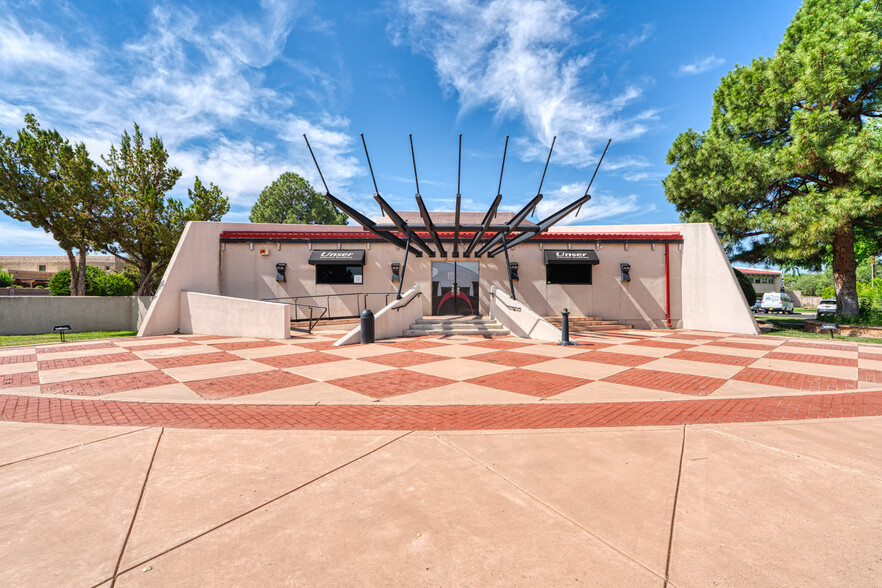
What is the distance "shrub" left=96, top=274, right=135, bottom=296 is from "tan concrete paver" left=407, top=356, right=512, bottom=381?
2368 cm

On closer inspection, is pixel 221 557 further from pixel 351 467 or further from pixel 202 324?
pixel 202 324

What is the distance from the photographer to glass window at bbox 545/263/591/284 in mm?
15961

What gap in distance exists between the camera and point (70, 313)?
17266 millimetres

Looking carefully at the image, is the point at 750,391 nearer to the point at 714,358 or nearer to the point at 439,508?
the point at 714,358

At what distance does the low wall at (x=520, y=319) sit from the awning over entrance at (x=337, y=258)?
6.22 m

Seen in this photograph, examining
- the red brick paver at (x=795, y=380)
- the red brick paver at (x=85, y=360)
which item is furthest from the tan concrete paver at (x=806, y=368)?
the red brick paver at (x=85, y=360)

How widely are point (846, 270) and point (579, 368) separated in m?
17.2

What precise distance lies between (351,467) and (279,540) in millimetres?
937

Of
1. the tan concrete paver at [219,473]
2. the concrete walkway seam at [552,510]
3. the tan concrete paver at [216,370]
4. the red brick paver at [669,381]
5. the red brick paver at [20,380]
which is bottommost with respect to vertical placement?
the red brick paver at [669,381]

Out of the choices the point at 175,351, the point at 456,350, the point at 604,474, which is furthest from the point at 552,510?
the point at 175,351

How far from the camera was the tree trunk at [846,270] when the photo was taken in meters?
15.3

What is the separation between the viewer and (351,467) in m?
2.98

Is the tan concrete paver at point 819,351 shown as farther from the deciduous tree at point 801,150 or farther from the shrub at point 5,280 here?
the shrub at point 5,280

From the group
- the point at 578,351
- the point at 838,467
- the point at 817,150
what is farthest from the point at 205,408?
the point at 817,150
